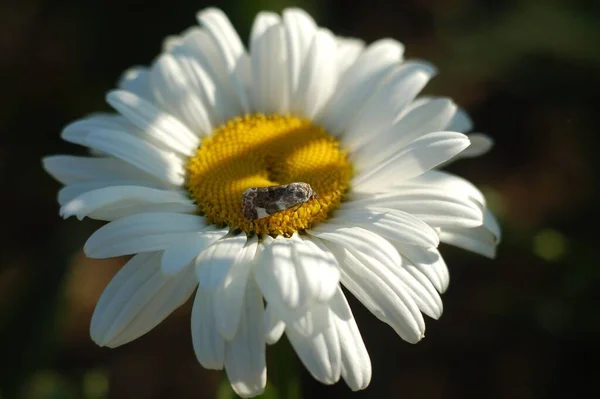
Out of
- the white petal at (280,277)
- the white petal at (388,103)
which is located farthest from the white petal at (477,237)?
the white petal at (280,277)

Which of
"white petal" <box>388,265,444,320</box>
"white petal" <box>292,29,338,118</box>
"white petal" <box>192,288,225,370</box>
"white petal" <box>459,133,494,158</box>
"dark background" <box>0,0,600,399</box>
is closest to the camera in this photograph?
"white petal" <box>192,288,225,370</box>

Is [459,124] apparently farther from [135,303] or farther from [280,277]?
[135,303]

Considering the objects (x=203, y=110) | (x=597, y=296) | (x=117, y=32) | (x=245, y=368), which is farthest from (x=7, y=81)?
(x=597, y=296)

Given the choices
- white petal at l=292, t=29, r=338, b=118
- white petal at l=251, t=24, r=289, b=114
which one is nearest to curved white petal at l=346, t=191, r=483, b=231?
white petal at l=292, t=29, r=338, b=118

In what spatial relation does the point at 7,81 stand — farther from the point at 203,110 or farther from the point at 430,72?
Result: the point at 430,72

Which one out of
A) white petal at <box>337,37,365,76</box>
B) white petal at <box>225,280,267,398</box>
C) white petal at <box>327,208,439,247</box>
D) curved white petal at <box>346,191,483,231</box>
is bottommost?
white petal at <box>225,280,267,398</box>

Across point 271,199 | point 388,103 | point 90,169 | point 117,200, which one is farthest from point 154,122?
point 388,103

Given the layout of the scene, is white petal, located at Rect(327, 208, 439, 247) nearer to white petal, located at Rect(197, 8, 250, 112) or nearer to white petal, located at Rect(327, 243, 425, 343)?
white petal, located at Rect(327, 243, 425, 343)
